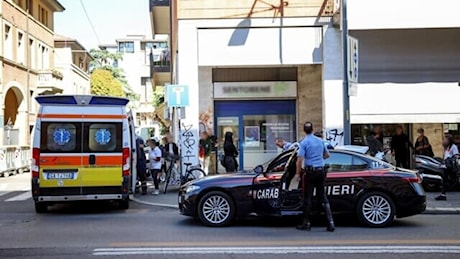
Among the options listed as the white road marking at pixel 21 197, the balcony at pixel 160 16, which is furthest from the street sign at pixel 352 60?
the balcony at pixel 160 16

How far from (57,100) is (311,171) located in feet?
18.2

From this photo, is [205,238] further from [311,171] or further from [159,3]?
[159,3]

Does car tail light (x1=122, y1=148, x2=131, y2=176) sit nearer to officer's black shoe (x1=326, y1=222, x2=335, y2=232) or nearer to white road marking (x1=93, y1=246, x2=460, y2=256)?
white road marking (x1=93, y1=246, x2=460, y2=256)

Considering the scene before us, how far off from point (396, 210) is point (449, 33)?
9.16 m

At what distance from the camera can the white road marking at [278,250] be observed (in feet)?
23.4

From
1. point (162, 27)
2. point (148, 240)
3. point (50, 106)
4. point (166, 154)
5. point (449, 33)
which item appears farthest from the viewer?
point (162, 27)

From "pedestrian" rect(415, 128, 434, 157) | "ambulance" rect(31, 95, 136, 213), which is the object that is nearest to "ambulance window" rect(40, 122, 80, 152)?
"ambulance" rect(31, 95, 136, 213)

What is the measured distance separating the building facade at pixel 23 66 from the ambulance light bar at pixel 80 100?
18396 mm

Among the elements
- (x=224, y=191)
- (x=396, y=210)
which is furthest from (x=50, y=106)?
(x=396, y=210)

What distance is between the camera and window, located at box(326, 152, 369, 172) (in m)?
9.43

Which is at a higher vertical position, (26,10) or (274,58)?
(26,10)

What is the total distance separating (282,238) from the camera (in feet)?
26.9

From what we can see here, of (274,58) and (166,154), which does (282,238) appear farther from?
(274,58)

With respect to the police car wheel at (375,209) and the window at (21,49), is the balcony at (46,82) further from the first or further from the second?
the police car wheel at (375,209)
